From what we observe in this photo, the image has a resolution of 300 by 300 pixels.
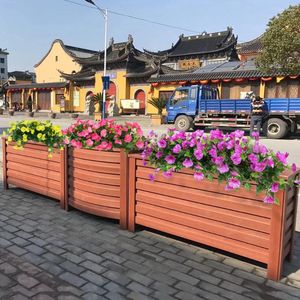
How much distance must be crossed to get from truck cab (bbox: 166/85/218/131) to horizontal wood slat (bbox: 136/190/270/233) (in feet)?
50.3

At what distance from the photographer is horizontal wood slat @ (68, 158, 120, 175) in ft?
13.7

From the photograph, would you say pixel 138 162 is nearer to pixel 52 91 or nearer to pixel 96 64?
pixel 96 64

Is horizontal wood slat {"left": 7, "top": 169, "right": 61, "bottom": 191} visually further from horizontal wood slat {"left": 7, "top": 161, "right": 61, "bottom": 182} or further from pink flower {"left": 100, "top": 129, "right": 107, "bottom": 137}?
pink flower {"left": 100, "top": 129, "right": 107, "bottom": 137}

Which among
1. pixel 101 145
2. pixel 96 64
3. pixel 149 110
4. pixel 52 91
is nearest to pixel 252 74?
pixel 149 110

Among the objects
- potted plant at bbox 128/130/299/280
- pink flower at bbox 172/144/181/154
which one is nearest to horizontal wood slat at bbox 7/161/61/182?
potted plant at bbox 128/130/299/280

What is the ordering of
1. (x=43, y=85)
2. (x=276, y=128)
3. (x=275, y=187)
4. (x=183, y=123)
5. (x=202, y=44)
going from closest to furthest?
(x=275, y=187), (x=276, y=128), (x=183, y=123), (x=202, y=44), (x=43, y=85)

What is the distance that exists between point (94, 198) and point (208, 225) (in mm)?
1544

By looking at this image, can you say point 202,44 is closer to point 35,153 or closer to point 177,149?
point 35,153

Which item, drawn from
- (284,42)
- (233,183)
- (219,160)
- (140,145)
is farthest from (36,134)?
(284,42)

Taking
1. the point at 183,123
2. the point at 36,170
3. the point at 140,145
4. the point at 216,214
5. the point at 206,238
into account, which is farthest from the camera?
the point at 183,123

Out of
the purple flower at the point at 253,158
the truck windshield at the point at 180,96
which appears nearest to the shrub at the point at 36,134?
the purple flower at the point at 253,158

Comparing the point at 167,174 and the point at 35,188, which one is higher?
the point at 167,174

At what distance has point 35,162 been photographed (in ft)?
17.1

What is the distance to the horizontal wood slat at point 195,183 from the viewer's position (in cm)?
318
